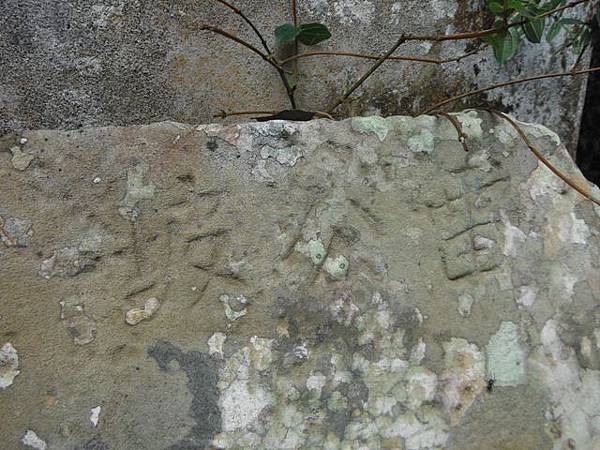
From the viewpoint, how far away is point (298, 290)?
3.14 ft

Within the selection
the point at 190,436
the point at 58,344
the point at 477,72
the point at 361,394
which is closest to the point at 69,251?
the point at 58,344

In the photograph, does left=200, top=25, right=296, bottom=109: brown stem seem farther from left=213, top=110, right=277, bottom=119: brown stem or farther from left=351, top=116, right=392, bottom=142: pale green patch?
left=351, top=116, right=392, bottom=142: pale green patch

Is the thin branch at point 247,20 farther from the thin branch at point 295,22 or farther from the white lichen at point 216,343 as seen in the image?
the white lichen at point 216,343

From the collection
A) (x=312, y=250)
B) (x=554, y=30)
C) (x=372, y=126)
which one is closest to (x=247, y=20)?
(x=372, y=126)

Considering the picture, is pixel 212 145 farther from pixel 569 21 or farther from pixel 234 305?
pixel 569 21

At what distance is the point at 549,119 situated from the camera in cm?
148

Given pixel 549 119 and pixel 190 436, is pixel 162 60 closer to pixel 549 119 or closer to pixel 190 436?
pixel 190 436

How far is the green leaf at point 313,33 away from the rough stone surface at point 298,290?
31 cm

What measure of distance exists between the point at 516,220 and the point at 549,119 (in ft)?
1.72

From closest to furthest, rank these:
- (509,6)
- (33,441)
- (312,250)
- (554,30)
→ (33,441) < (312,250) < (509,6) < (554,30)

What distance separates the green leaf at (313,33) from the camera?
1252mm

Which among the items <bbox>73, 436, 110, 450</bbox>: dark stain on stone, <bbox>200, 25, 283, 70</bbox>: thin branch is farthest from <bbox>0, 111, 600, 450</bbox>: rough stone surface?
<bbox>200, 25, 283, 70</bbox>: thin branch

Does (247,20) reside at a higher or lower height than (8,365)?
higher

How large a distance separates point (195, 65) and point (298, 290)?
0.48 m
